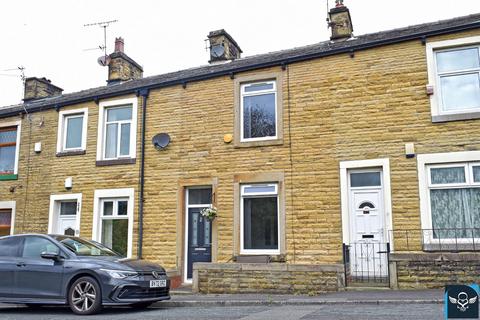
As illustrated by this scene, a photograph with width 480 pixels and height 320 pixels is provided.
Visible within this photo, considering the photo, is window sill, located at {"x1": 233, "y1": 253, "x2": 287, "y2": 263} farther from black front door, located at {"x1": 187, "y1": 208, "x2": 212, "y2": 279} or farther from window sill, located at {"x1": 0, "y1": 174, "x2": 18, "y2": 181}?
window sill, located at {"x1": 0, "y1": 174, "x2": 18, "y2": 181}

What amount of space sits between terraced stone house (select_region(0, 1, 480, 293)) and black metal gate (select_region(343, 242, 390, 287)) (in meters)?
0.03

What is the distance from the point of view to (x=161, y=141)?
13242mm

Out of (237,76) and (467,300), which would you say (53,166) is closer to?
(237,76)

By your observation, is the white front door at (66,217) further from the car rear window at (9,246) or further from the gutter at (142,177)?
the car rear window at (9,246)

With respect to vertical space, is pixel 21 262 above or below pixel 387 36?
below

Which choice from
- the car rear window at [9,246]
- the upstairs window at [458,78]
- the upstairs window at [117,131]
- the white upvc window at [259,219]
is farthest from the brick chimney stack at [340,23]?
the car rear window at [9,246]

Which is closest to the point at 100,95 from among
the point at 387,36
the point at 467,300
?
the point at 387,36

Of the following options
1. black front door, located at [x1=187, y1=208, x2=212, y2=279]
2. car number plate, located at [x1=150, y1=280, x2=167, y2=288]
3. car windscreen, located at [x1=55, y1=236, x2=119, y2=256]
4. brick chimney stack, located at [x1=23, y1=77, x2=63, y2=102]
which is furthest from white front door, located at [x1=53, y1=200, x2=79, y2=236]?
car number plate, located at [x1=150, y1=280, x2=167, y2=288]

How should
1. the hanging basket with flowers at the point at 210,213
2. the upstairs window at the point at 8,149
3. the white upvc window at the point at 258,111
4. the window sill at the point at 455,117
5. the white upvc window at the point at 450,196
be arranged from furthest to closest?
the upstairs window at the point at 8,149
the white upvc window at the point at 258,111
the hanging basket with flowers at the point at 210,213
the window sill at the point at 455,117
the white upvc window at the point at 450,196

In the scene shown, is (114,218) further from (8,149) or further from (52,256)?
(52,256)

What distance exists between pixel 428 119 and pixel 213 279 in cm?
576

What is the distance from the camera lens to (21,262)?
28.6 feet

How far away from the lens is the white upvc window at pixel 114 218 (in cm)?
1334

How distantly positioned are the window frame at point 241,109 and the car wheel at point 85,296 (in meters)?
5.36
